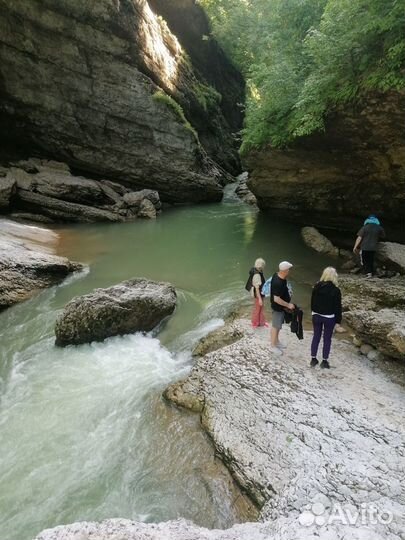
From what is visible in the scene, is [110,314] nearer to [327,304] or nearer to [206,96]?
[327,304]

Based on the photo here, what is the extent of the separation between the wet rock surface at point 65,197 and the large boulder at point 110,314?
12.6 meters

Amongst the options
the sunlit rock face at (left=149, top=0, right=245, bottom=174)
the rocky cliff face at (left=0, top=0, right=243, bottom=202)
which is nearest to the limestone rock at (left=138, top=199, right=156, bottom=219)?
the rocky cliff face at (left=0, top=0, right=243, bottom=202)

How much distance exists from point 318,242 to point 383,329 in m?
9.41

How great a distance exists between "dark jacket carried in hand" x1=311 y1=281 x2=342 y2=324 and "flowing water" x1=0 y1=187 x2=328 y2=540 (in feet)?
9.64

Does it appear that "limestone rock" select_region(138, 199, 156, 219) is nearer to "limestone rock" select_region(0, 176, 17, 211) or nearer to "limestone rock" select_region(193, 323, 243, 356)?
"limestone rock" select_region(0, 176, 17, 211)

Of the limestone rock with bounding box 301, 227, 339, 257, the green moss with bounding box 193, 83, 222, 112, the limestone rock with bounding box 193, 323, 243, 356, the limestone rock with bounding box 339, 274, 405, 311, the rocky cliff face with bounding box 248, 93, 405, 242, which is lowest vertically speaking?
the limestone rock with bounding box 193, 323, 243, 356

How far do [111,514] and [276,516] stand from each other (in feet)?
6.87

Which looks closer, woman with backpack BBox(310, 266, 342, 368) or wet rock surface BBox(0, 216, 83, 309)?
woman with backpack BBox(310, 266, 342, 368)

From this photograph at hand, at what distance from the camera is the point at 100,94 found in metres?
22.8

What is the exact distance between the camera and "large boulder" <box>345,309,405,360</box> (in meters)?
6.86

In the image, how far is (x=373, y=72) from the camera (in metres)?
10.5

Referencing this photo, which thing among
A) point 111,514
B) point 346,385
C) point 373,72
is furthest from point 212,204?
point 111,514

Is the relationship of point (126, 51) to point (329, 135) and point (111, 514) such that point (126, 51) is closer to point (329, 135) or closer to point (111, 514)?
Result: point (329, 135)

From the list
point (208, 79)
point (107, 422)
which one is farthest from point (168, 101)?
point (107, 422)
